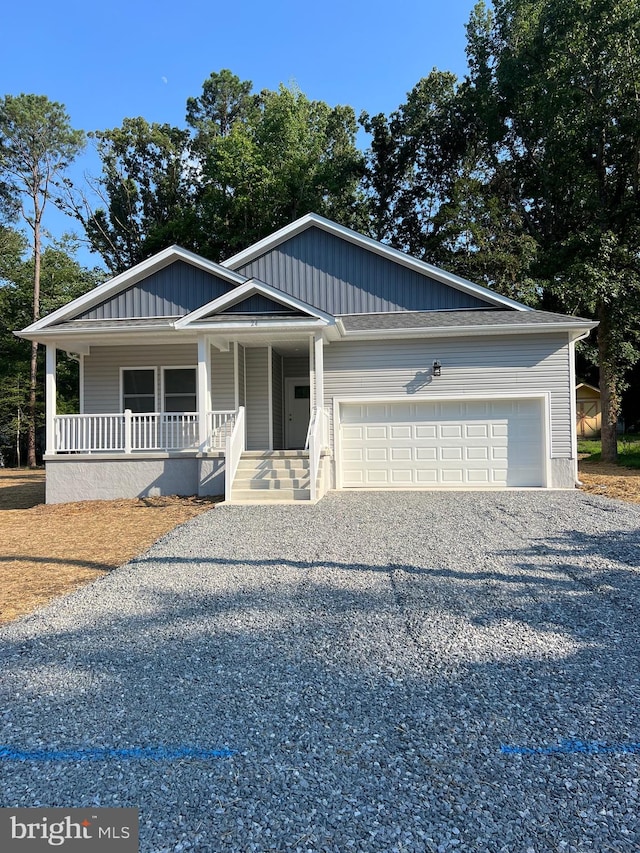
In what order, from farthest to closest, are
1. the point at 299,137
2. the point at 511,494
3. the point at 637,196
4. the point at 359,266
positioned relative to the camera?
1. the point at 299,137
2. the point at 637,196
3. the point at 359,266
4. the point at 511,494

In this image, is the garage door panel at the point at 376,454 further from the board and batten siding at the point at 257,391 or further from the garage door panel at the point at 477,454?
the board and batten siding at the point at 257,391

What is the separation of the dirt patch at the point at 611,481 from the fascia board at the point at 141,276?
918 cm

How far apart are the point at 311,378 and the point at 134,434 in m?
4.03

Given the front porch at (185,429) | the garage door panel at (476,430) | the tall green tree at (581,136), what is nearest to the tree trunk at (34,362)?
the front porch at (185,429)

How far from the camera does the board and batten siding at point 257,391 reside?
13578 millimetres

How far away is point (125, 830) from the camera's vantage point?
205 centimetres

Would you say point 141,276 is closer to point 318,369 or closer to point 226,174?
point 318,369

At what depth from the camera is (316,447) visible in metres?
10.7

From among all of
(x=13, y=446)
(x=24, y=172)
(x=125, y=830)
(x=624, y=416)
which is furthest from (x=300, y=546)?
(x=624, y=416)

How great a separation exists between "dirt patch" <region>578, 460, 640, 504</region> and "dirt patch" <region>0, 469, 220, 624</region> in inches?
314

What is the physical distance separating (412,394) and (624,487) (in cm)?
503

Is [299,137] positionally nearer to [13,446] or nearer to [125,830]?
[13,446]

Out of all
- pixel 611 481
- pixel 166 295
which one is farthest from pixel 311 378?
pixel 611 481

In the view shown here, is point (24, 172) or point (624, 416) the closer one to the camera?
point (24, 172)
